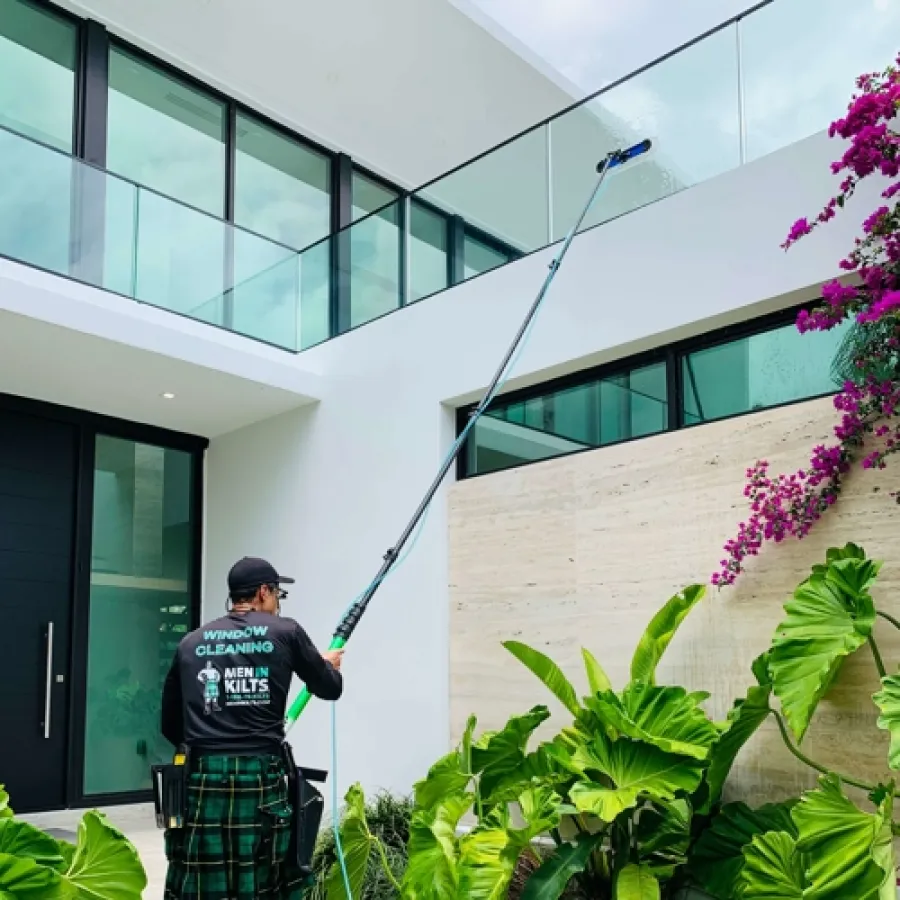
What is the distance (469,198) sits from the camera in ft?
21.5

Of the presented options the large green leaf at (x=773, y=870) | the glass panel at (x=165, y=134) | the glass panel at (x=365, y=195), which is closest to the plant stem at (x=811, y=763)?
the large green leaf at (x=773, y=870)

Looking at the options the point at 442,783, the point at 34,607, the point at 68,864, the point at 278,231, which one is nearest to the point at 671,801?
the point at 442,783

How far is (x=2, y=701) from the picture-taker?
684 centimetres

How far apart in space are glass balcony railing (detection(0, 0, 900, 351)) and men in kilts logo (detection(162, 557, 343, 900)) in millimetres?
3086

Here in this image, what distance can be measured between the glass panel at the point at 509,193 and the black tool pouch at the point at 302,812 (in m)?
3.40

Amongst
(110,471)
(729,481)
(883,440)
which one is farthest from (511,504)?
(110,471)

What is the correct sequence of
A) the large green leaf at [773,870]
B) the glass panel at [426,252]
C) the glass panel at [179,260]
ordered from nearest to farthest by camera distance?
the large green leaf at [773,870] → the glass panel at [426,252] → the glass panel at [179,260]

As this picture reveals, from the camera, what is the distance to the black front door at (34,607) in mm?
6887

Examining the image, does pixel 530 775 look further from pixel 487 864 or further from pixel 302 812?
pixel 302 812

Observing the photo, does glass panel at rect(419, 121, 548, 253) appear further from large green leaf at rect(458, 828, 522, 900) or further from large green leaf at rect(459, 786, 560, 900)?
large green leaf at rect(458, 828, 522, 900)

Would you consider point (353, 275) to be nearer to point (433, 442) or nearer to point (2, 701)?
point (433, 442)

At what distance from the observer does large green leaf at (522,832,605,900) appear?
4070mm

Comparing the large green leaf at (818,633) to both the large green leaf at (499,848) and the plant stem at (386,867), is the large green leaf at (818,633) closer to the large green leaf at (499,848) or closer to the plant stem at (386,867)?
the large green leaf at (499,848)

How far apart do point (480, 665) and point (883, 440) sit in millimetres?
2437
